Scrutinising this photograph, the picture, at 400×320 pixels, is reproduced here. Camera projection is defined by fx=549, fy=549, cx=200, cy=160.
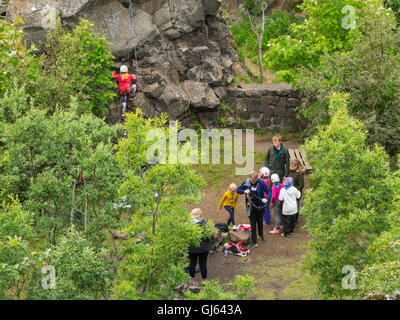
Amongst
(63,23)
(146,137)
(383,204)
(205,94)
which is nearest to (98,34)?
(63,23)

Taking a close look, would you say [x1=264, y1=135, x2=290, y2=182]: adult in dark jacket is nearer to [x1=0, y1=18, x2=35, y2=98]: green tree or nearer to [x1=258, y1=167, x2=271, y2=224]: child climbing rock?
[x1=258, y1=167, x2=271, y2=224]: child climbing rock

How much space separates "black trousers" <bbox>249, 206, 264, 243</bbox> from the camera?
12391 mm

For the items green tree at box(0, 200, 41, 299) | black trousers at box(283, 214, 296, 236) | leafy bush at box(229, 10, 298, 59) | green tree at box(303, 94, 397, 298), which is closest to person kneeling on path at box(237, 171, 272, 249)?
black trousers at box(283, 214, 296, 236)

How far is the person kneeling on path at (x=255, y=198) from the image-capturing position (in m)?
12.2

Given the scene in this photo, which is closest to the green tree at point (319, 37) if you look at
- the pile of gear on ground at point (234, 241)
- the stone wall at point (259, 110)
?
the stone wall at point (259, 110)

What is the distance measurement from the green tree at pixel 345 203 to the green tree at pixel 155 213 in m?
2.23

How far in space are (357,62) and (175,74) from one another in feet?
25.2

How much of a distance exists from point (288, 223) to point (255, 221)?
95 cm

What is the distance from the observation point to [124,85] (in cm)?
1822

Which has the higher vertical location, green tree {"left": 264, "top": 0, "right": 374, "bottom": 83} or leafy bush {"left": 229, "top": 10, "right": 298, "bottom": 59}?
leafy bush {"left": 229, "top": 10, "right": 298, "bottom": 59}

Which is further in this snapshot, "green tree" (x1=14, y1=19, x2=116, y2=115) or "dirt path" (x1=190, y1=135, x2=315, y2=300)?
"green tree" (x1=14, y1=19, x2=116, y2=115)

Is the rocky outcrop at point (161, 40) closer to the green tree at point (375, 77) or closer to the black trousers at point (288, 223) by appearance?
the green tree at point (375, 77)

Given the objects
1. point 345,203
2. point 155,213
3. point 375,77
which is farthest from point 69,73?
point 345,203

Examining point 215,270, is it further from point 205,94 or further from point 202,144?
point 205,94
